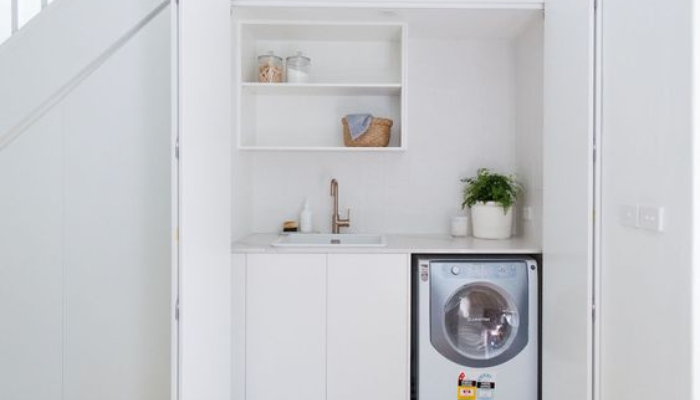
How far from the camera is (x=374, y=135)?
248 cm

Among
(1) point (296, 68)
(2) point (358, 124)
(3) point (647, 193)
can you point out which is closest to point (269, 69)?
(1) point (296, 68)

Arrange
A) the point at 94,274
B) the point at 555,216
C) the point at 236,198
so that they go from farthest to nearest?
the point at 236,198 → the point at 555,216 → the point at 94,274

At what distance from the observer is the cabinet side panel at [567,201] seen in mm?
1712

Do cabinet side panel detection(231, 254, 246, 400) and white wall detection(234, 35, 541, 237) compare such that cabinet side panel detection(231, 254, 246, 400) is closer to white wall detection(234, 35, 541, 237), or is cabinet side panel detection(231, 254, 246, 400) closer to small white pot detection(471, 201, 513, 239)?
white wall detection(234, 35, 541, 237)

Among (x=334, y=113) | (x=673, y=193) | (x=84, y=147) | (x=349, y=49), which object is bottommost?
(x=673, y=193)

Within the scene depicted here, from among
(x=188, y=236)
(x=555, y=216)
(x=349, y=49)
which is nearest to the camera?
(x=188, y=236)

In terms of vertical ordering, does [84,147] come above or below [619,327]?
above

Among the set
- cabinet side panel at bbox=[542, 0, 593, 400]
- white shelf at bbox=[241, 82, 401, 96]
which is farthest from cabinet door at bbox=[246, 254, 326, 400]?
cabinet side panel at bbox=[542, 0, 593, 400]

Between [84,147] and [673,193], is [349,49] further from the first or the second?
[673,193]

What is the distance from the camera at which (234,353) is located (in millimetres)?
2125

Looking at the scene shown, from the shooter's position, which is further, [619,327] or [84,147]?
[84,147]

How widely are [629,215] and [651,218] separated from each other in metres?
0.14

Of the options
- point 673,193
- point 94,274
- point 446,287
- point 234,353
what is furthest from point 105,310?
point 673,193

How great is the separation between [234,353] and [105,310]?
605mm
